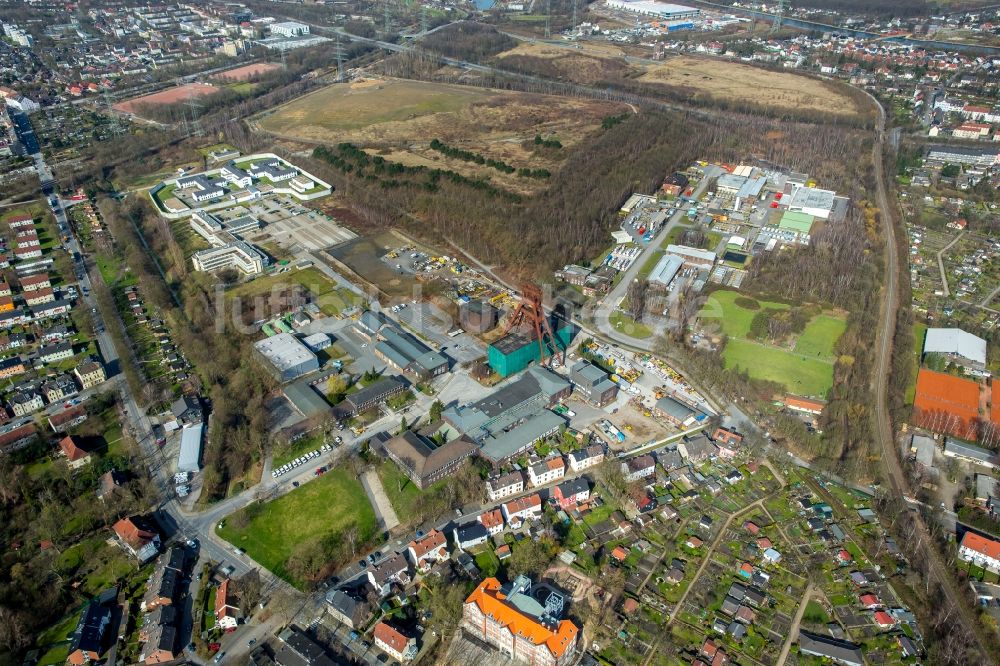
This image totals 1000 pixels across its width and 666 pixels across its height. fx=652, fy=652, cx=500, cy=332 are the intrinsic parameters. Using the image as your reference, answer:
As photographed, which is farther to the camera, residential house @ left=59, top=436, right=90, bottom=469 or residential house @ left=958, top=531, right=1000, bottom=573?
residential house @ left=59, top=436, right=90, bottom=469

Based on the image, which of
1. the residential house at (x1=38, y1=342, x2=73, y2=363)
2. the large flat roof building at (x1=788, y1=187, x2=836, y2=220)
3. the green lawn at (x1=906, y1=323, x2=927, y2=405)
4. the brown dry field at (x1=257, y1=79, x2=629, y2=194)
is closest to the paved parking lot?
the brown dry field at (x1=257, y1=79, x2=629, y2=194)

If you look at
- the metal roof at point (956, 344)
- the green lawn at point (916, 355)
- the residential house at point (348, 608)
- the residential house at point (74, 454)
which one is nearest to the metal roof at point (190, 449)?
the residential house at point (74, 454)

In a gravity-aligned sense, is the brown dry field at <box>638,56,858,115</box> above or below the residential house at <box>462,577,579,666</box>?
above

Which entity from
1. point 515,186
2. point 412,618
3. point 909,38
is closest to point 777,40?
point 909,38

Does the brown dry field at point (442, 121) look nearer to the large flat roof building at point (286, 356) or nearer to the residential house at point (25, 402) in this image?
the large flat roof building at point (286, 356)

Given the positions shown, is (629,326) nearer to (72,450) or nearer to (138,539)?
(138,539)

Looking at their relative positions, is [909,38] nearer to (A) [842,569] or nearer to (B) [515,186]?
(B) [515,186]

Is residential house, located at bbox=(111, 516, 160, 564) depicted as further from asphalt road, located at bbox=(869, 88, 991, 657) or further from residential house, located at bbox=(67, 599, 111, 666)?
asphalt road, located at bbox=(869, 88, 991, 657)
